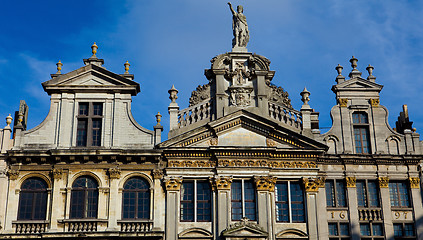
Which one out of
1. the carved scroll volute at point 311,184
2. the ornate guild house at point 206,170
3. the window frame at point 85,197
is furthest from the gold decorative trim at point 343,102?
the window frame at point 85,197

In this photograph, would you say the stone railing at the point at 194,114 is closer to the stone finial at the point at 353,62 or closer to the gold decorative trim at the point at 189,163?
the gold decorative trim at the point at 189,163

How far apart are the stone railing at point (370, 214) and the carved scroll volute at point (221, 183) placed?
19.7ft

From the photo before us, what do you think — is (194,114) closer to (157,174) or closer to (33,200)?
(157,174)

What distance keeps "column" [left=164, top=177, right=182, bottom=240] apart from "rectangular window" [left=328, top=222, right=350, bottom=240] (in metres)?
6.86

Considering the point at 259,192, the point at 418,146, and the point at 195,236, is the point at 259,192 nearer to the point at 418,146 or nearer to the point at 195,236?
the point at 195,236

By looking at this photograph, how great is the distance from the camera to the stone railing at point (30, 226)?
28125 mm

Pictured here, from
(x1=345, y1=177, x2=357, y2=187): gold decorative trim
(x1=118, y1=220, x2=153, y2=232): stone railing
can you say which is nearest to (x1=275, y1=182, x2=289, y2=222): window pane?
(x1=345, y1=177, x2=357, y2=187): gold decorative trim

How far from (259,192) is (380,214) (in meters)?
5.56

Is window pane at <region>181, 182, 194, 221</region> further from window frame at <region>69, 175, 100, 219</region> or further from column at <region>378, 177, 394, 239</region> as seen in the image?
column at <region>378, 177, 394, 239</region>

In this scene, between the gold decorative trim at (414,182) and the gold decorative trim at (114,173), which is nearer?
the gold decorative trim at (114,173)

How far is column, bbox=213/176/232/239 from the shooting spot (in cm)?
2841

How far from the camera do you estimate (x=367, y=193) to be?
2977 centimetres

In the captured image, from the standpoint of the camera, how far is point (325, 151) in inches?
1180

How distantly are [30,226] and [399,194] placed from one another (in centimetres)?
1655
